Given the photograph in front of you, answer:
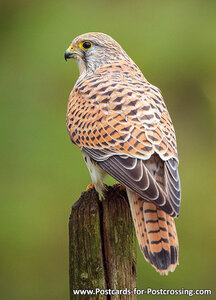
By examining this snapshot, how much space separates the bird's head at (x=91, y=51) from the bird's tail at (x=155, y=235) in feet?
6.29

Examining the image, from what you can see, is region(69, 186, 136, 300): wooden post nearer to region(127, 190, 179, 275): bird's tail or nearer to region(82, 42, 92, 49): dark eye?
region(127, 190, 179, 275): bird's tail

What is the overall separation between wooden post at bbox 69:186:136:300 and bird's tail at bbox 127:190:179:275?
14 centimetres

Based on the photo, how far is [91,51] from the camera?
19.5ft

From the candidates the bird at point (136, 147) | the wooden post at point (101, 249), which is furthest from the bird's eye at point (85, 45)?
the wooden post at point (101, 249)

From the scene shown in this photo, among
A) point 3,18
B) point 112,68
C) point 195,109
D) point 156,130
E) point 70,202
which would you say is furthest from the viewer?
point 3,18

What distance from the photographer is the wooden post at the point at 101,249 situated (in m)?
4.24

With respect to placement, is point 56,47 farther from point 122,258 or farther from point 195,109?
point 122,258

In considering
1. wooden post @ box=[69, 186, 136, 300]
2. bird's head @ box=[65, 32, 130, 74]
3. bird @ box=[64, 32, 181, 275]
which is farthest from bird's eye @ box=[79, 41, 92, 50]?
wooden post @ box=[69, 186, 136, 300]

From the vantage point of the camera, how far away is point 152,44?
9.36m

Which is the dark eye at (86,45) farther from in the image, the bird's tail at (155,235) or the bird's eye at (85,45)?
the bird's tail at (155,235)

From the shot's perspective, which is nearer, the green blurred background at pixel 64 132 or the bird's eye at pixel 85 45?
the bird's eye at pixel 85 45

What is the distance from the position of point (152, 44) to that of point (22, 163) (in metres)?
2.58

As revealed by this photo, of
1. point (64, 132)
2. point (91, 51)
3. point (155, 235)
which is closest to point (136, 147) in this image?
point (155, 235)

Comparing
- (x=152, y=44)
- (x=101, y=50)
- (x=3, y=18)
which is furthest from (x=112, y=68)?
(x=3, y=18)
